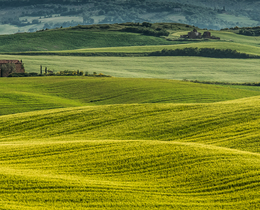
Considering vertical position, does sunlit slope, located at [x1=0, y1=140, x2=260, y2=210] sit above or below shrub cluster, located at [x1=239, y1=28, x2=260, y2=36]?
above

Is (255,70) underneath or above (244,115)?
underneath

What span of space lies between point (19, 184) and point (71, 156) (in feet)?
15.3

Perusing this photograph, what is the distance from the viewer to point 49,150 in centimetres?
1939

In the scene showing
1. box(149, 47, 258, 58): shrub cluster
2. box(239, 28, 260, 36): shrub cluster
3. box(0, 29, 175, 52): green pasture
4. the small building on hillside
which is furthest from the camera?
box(239, 28, 260, 36): shrub cluster

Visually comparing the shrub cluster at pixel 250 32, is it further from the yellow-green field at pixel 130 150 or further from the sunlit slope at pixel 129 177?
the sunlit slope at pixel 129 177

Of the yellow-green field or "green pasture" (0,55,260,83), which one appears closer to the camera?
the yellow-green field

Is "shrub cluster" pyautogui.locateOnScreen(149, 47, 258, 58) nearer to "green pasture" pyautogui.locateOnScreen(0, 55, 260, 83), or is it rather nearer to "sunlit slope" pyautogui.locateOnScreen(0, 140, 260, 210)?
"green pasture" pyautogui.locateOnScreen(0, 55, 260, 83)

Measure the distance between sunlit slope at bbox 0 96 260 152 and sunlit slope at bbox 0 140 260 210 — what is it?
6040 millimetres

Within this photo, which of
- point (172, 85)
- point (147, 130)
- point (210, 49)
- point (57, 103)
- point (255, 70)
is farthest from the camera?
point (210, 49)

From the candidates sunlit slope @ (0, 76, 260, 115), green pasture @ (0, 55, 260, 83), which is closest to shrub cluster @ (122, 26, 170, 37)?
green pasture @ (0, 55, 260, 83)

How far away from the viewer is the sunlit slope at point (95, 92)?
148 feet

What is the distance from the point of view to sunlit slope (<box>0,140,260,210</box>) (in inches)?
515

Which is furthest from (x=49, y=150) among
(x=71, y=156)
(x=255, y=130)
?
(x=255, y=130)

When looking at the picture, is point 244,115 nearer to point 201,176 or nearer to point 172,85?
point 201,176
